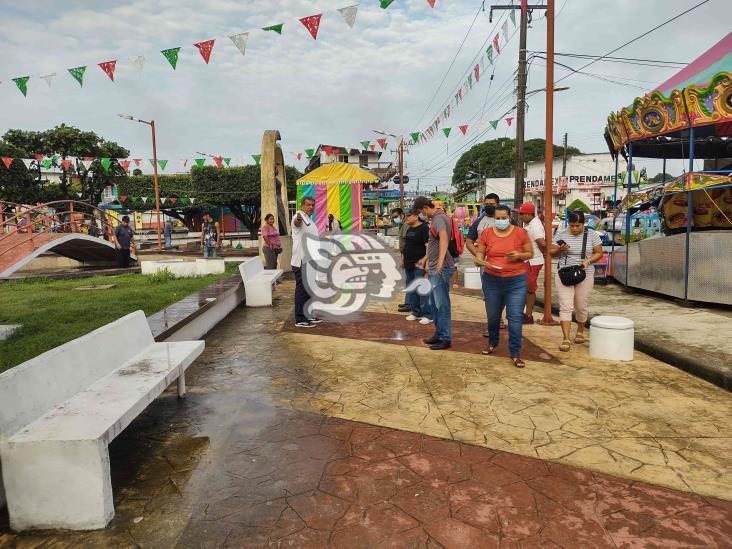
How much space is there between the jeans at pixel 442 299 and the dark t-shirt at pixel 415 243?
868 mm

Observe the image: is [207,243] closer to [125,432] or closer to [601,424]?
[125,432]

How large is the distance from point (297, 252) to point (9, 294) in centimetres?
681

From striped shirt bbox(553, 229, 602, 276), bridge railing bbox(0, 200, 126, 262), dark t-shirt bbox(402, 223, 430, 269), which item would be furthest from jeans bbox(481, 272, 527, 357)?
bridge railing bbox(0, 200, 126, 262)

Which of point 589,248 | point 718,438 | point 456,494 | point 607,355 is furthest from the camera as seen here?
point 589,248

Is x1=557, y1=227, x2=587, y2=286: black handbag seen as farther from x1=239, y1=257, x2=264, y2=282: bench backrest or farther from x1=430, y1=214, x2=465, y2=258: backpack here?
x1=239, y1=257, x2=264, y2=282: bench backrest

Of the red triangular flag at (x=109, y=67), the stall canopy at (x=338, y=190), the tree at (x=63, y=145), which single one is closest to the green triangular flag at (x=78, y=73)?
the red triangular flag at (x=109, y=67)

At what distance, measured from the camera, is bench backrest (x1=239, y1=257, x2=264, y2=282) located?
8781 mm

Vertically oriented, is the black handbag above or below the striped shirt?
below

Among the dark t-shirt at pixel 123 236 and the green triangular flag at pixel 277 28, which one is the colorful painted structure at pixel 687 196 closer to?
the green triangular flag at pixel 277 28

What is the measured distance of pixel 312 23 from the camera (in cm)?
877

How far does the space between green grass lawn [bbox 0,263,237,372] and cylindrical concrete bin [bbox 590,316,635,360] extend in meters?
5.64

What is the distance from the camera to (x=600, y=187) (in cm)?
4678

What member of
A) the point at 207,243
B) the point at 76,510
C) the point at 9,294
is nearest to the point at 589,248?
the point at 76,510

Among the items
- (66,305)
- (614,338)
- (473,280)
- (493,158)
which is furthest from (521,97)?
(493,158)
